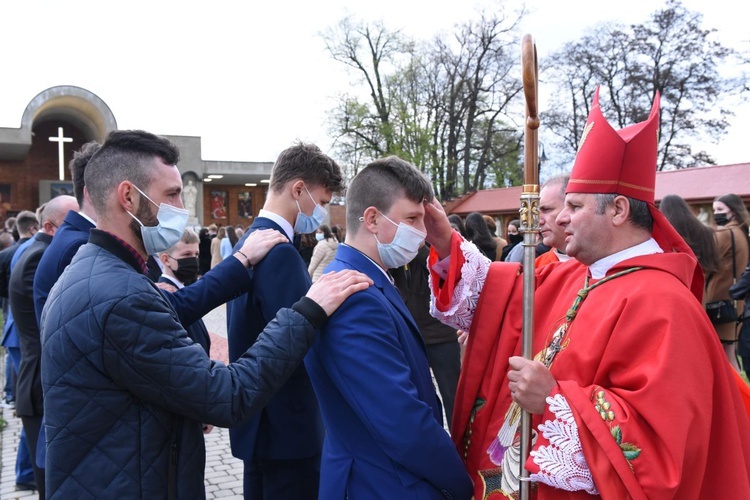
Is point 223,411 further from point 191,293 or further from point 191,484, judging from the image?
point 191,293

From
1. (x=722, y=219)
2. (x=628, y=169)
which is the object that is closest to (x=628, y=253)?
(x=628, y=169)

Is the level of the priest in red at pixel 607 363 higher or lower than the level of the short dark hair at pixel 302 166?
lower

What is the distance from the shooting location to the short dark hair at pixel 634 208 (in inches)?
81.8

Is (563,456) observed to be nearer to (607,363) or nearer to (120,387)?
(607,363)

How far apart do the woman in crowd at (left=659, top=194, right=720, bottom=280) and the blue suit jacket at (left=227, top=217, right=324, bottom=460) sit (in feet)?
12.2

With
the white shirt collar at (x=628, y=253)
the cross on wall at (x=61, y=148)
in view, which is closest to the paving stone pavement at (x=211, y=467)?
the white shirt collar at (x=628, y=253)

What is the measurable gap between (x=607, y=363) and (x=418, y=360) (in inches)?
23.6

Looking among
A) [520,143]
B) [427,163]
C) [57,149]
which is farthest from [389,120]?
[57,149]

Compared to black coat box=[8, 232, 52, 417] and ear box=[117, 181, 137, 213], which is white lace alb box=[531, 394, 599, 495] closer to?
ear box=[117, 181, 137, 213]

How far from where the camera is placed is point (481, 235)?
6836mm

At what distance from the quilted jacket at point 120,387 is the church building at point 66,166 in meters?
25.6

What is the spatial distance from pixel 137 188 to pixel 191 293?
31.1 inches

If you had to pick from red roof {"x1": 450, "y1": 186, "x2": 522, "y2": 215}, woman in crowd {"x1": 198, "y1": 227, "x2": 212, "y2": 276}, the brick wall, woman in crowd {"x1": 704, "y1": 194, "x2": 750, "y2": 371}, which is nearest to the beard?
woman in crowd {"x1": 704, "y1": 194, "x2": 750, "y2": 371}

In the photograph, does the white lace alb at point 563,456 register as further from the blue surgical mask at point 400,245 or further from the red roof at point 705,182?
the red roof at point 705,182
